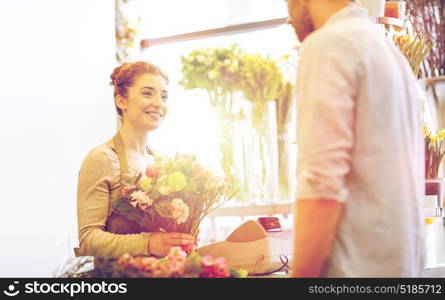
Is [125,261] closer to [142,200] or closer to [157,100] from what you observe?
[142,200]

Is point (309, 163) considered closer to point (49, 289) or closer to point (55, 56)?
point (49, 289)

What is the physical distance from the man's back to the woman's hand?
2.32 ft

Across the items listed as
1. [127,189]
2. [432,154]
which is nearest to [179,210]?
[127,189]

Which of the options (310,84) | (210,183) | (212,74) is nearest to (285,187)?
(212,74)

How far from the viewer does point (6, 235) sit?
228cm

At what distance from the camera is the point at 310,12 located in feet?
4.26

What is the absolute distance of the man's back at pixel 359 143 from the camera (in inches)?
45.3

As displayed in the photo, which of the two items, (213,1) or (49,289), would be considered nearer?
(49,289)

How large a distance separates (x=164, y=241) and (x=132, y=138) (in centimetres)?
39

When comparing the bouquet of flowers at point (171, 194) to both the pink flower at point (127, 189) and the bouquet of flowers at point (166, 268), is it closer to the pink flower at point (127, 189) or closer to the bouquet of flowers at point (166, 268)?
the pink flower at point (127, 189)

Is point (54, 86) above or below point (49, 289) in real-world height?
above

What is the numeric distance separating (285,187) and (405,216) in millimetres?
1576

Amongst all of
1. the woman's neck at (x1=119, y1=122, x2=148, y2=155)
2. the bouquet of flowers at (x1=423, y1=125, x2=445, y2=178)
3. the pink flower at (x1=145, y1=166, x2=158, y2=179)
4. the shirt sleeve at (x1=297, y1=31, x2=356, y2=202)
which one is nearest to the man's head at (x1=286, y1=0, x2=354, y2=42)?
the shirt sleeve at (x1=297, y1=31, x2=356, y2=202)

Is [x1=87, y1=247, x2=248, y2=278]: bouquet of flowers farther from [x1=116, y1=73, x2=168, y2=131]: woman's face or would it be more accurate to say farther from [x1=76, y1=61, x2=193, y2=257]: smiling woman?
[x1=116, y1=73, x2=168, y2=131]: woman's face
